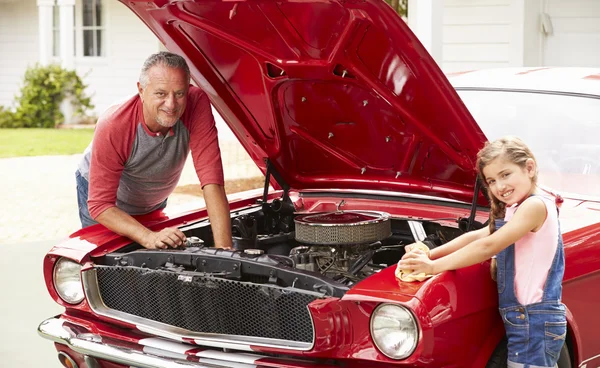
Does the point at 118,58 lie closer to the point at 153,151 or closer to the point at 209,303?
the point at 153,151

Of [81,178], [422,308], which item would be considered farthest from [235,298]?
[81,178]

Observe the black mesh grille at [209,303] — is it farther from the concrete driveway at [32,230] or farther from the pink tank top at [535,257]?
the concrete driveway at [32,230]

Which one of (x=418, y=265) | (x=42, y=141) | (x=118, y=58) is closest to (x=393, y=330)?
(x=418, y=265)

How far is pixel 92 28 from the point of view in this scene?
2173 centimetres

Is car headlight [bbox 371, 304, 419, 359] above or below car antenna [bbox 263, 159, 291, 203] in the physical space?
below

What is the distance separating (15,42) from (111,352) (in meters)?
20.9

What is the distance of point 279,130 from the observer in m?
4.54

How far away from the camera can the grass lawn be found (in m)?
16.6

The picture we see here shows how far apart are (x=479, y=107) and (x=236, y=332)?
6.46ft

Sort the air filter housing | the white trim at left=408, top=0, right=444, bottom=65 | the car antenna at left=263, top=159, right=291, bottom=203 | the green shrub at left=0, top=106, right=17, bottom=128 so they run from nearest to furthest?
1. the air filter housing
2. the car antenna at left=263, top=159, right=291, bottom=203
3. the white trim at left=408, top=0, right=444, bottom=65
4. the green shrub at left=0, top=106, right=17, bottom=128

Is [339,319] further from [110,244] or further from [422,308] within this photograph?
[110,244]

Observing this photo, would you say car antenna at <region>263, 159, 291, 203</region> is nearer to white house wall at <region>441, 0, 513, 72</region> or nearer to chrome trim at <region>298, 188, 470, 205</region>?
chrome trim at <region>298, 188, 470, 205</region>

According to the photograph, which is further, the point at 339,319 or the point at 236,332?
the point at 236,332

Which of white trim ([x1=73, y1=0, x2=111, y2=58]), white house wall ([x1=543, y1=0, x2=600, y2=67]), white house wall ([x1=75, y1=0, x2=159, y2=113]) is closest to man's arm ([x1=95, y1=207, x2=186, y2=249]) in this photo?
white house wall ([x1=543, y1=0, x2=600, y2=67])
